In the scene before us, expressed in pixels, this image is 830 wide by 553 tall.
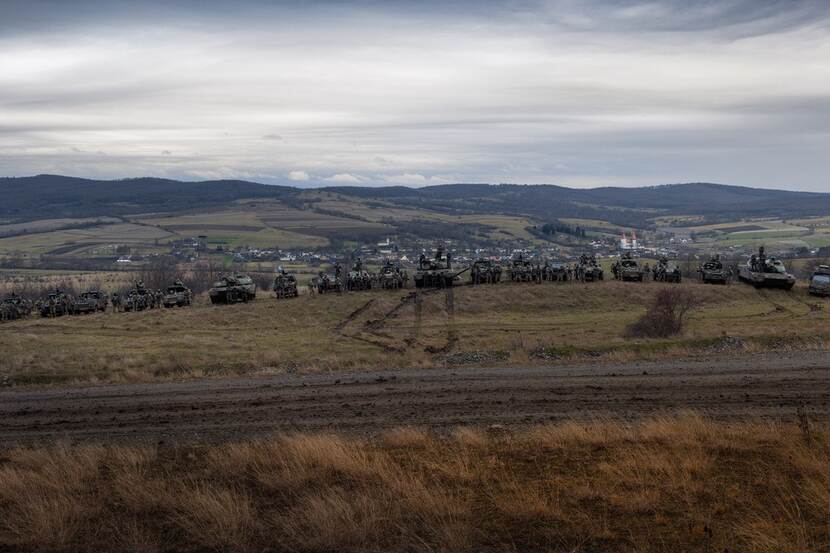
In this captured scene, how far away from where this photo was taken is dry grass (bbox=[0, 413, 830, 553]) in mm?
6703

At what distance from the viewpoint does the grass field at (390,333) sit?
20547 millimetres

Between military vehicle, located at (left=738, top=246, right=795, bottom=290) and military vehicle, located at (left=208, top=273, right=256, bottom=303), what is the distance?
110ft

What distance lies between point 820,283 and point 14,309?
50582mm

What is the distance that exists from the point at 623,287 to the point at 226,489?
42.3m

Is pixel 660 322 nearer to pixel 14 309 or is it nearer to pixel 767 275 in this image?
pixel 767 275

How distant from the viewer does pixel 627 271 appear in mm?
51438

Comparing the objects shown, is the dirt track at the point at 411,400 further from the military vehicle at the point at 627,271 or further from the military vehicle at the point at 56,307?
the military vehicle at the point at 627,271

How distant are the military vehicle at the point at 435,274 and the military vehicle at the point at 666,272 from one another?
14.4 m

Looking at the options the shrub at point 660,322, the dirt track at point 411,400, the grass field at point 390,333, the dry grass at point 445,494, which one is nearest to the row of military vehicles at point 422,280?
the grass field at point 390,333

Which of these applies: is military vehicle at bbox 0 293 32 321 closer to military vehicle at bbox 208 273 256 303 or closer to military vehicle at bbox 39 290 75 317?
military vehicle at bbox 39 290 75 317


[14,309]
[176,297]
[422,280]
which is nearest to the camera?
→ [14,309]

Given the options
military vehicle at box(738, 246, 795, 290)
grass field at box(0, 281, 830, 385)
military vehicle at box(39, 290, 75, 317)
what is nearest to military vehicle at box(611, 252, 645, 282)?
grass field at box(0, 281, 830, 385)

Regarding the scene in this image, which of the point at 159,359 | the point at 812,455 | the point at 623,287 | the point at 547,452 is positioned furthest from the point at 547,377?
the point at 623,287

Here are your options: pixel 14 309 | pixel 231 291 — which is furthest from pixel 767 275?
pixel 14 309
